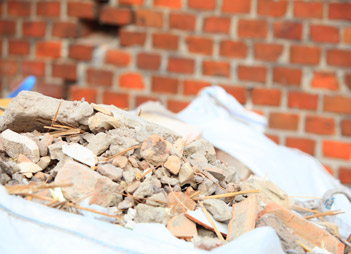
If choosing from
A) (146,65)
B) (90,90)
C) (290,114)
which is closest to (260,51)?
(290,114)

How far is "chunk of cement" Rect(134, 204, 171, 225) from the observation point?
31.9 inches

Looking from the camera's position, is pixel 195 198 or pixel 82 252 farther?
pixel 195 198

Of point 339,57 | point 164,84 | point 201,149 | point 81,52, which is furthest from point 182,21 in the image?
point 201,149

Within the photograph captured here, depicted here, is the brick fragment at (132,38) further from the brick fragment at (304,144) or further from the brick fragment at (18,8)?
the brick fragment at (304,144)

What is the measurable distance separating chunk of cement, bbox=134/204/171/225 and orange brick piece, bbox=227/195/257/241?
0.12 meters

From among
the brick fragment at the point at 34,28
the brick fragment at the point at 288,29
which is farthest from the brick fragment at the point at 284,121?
the brick fragment at the point at 34,28

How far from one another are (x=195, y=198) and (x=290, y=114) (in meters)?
1.37

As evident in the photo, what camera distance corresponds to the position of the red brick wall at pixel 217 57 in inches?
84.0

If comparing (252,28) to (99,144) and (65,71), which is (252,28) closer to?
(65,71)

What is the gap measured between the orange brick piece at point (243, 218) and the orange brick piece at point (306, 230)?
2.2 inches

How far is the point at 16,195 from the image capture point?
0.78 meters

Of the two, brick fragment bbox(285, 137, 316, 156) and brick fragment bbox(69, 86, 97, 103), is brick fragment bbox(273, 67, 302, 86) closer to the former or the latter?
brick fragment bbox(285, 137, 316, 156)

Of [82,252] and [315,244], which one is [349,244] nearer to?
[315,244]

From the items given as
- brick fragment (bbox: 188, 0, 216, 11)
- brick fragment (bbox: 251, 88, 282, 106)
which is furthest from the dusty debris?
brick fragment (bbox: 188, 0, 216, 11)
